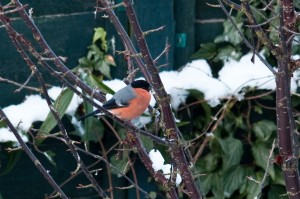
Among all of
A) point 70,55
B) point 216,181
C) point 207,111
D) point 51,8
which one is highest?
point 51,8

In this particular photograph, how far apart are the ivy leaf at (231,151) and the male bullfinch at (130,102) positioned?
875 millimetres

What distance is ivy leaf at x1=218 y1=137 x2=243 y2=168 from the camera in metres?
3.83

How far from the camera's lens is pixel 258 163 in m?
3.84

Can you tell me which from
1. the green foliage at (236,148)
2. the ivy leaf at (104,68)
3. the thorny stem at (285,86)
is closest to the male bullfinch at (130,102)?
the ivy leaf at (104,68)

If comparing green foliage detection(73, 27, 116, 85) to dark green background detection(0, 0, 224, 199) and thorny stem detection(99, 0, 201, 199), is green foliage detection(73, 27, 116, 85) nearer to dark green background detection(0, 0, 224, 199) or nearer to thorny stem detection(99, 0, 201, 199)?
dark green background detection(0, 0, 224, 199)

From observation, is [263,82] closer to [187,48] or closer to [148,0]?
[187,48]

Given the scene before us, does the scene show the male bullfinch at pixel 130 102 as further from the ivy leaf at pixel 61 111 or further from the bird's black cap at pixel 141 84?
the ivy leaf at pixel 61 111

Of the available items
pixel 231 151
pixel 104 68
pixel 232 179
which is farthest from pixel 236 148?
pixel 104 68

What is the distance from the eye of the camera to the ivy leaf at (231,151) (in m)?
3.83

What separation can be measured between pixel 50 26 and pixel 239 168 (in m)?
1.17

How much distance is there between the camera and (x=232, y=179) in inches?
153

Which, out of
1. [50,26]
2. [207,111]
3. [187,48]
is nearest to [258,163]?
[207,111]

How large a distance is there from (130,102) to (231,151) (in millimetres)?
965

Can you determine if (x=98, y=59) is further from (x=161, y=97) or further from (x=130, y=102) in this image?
(x=161, y=97)
